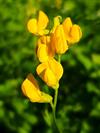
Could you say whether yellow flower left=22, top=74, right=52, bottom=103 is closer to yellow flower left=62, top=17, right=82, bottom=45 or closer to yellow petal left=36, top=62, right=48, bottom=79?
yellow petal left=36, top=62, right=48, bottom=79

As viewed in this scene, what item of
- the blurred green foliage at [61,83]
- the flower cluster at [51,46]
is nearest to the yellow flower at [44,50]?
the flower cluster at [51,46]

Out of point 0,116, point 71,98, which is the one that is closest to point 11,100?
point 0,116

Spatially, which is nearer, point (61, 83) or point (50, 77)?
point (50, 77)

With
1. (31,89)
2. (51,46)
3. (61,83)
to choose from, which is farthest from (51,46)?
(61,83)

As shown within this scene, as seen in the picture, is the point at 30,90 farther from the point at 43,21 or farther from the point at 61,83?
the point at 61,83

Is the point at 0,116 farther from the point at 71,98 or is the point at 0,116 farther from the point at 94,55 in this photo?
the point at 94,55

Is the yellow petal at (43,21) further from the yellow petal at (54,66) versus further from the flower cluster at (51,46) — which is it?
the yellow petal at (54,66)
